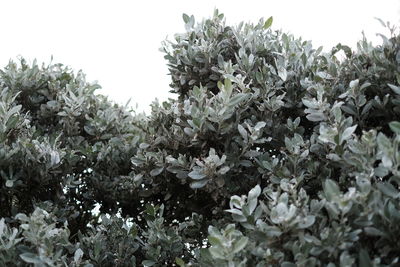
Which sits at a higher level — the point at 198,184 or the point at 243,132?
the point at 243,132

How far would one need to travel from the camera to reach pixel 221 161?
3.63 meters

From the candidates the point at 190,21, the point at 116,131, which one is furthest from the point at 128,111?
the point at 190,21

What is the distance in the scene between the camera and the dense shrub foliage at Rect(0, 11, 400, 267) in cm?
267

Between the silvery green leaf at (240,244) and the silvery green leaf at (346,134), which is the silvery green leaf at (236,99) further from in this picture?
the silvery green leaf at (240,244)

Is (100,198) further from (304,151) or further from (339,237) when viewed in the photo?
(339,237)

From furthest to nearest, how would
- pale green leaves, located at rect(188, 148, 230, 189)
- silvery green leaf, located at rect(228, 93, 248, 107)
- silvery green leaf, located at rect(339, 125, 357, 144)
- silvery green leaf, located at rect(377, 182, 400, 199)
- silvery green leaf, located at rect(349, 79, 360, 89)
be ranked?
silvery green leaf, located at rect(228, 93, 248, 107) < pale green leaves, located at rect(188, 148, 230, 189) < silvery green leaf, located at rect(349, 79, 360, 89) < silvery green leaf, located at rect(339, 125, 357, 144) < silvery green leaf, located at rect(377, 182, 400, 199)

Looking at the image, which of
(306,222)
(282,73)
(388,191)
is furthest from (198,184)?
(388,191)

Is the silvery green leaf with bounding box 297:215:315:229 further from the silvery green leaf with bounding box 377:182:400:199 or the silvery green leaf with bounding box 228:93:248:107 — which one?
the silvery green leaf with bounding box 228:93:248:107

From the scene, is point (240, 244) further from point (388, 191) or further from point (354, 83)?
point (354, 83)

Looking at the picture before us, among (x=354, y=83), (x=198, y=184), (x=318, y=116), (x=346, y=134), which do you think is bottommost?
(x=346, y=134)

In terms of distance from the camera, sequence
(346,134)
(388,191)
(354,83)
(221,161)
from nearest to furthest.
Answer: (388,191) → (346,134) → (354,83) → (221,161)

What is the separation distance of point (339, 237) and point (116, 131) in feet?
10.9

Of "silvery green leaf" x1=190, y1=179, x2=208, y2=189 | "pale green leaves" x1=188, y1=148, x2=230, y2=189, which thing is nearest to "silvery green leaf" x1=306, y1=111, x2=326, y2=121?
"pale green leaves" x1=188, y1=148, x2=230, y2=189

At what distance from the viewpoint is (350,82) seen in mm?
3576
